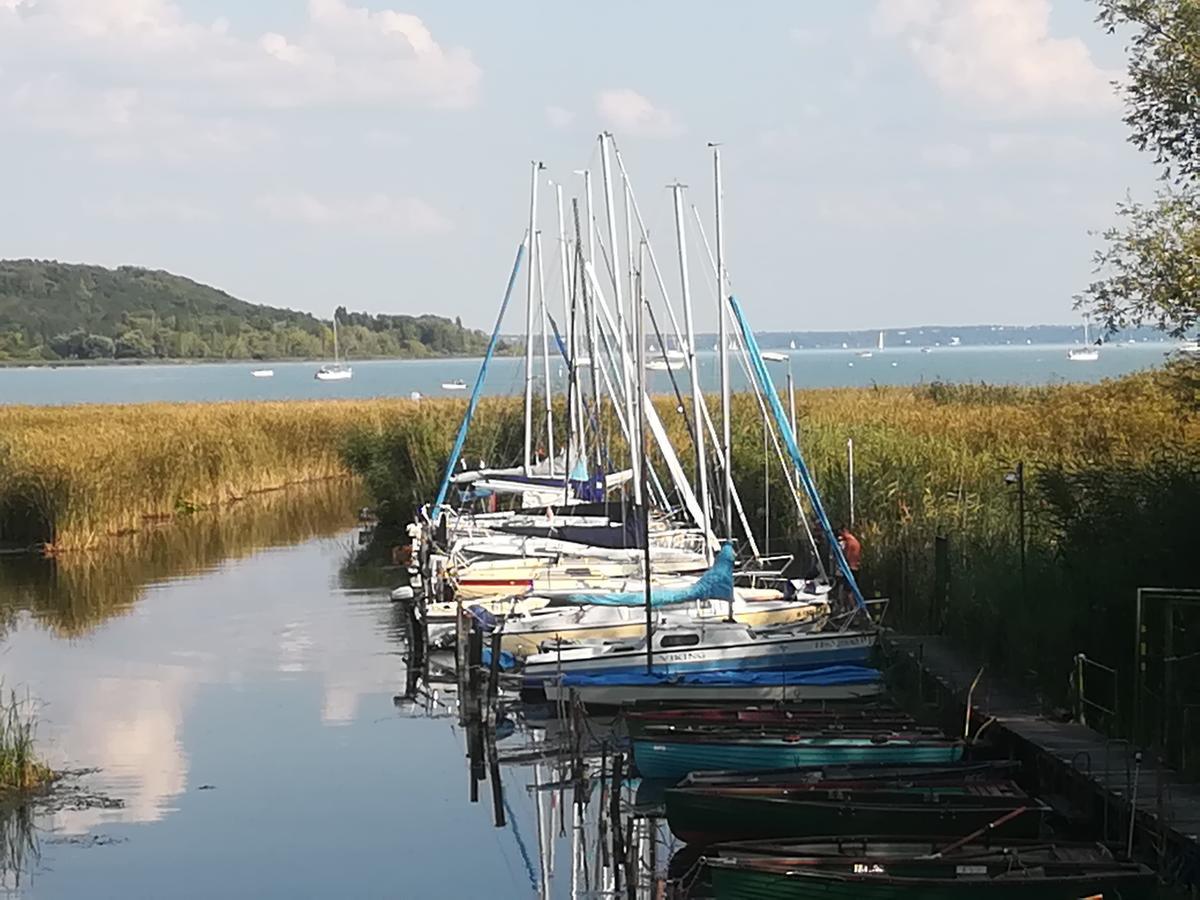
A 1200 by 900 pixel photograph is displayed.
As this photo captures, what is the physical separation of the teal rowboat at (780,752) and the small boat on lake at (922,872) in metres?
3.00

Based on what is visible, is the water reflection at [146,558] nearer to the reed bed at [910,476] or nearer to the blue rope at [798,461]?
the reed bed at [910,476]

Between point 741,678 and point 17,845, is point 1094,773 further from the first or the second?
point 17,845

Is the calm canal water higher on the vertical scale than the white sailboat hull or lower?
lower

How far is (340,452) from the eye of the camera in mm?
51156

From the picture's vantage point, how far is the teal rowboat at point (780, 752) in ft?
57.2

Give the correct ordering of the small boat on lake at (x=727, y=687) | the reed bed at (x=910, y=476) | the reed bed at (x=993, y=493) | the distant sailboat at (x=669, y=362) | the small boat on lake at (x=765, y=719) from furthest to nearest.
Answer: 1. the distant sailboat at (x=669, y=362)
2. the small boat on lake at (x=727, y=687)
3. the reed bed at (x=910, y=476)
4. the reed bed at (x=993, y=493)
5. the small boat on lake at (x=765, y=719)

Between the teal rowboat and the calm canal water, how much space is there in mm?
1272

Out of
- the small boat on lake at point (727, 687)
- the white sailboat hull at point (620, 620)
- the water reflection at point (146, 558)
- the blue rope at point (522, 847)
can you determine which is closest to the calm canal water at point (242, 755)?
the blue rope at point (522, 847)

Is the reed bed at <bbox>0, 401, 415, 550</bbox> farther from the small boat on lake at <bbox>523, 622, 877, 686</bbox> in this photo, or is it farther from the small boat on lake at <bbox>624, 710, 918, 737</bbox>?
the small boat on lake at <bbox>624, 710, 918, 737</bbox>

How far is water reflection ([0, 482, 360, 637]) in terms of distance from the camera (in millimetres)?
34625

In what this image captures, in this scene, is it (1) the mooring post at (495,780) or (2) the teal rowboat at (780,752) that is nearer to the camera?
(2) the teal rowboat at (780,752)

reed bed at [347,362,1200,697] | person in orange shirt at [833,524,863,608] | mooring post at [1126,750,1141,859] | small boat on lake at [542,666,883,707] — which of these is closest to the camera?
mooring post at [1126,750,1141,859]

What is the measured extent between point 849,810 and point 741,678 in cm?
762

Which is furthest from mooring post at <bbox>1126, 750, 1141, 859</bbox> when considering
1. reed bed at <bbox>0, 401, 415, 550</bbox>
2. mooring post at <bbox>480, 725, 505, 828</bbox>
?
reed bed at <bbox>0, 401, 415, 550</bbox>
